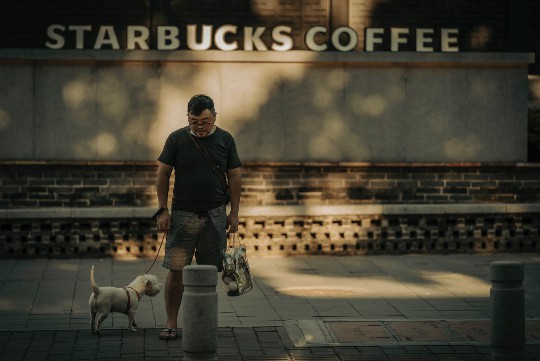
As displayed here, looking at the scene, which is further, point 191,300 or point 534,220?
point 534,220

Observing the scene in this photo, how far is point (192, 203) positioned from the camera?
29.9 ft

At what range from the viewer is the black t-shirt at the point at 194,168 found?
9.08m

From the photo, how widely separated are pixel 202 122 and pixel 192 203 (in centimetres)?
67

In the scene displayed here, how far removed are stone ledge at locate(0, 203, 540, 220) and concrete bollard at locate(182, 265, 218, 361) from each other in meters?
7.19

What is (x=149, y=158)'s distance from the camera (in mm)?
14617

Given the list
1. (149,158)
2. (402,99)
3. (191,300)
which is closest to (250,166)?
(149,158)

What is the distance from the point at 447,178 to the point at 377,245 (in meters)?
1.32

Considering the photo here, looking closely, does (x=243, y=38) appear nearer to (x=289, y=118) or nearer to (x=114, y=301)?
(x=289, y=118)

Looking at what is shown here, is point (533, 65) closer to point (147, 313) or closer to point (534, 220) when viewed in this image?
point (534, 220)

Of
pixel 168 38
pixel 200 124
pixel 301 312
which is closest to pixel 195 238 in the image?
pixel 200 124

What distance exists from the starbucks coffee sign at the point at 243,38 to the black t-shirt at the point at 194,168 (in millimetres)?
5763

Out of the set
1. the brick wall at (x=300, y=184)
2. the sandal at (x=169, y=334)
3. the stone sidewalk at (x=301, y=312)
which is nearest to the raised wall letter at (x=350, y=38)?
the brick wall at (x=300, y=184)

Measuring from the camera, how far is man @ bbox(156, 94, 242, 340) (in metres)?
9.09

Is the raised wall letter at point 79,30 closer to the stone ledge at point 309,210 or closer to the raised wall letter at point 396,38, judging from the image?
the stone ledge at point 309,210
